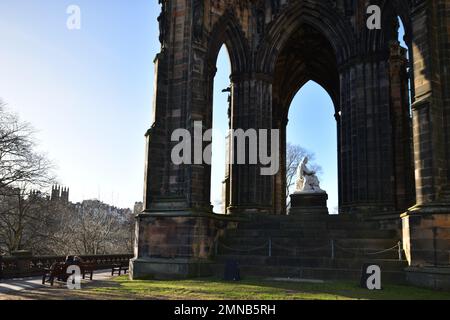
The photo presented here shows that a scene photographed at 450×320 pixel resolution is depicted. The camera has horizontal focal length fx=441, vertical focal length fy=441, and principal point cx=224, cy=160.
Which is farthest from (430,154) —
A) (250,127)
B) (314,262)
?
(250,127)

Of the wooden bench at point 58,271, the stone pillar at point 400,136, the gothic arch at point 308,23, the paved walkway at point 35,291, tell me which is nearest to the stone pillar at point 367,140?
the stone pillar at point 400,136

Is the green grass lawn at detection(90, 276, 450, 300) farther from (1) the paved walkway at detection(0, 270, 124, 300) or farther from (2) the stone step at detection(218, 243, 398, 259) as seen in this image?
(2) the stone step at detection(218, 243, 398, 259)

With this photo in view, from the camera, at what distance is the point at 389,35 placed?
18422 millimetres

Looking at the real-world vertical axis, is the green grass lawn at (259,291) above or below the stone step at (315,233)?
below

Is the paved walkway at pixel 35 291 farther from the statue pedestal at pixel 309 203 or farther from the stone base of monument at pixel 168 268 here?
the statue pedestal at pixel 309 203

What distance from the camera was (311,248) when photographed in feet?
48.4

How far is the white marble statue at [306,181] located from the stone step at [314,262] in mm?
6005

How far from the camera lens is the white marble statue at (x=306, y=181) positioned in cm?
1995

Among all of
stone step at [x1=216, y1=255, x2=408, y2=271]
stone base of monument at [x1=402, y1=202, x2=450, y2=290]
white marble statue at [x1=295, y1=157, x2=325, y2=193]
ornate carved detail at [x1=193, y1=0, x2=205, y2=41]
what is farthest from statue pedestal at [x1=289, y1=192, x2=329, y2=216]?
ornate carved detail at [x1=193, y1=0, x2=205, y2=41]

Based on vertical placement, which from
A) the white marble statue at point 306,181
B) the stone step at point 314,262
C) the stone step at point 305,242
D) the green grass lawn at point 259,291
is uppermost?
the white marble statue at point 306,181

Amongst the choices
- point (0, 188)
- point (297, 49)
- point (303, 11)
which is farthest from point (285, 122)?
point (0, 188)

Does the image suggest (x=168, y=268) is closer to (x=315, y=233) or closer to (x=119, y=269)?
(x=119, y=269)

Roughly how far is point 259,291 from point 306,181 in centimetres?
1021

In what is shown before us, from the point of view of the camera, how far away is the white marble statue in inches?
786
